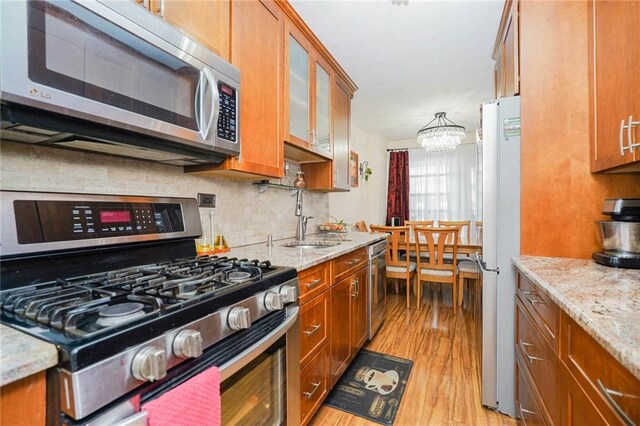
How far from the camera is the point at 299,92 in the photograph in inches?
80.5

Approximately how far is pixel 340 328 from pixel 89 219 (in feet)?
4.65

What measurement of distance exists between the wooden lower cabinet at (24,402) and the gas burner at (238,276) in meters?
0.51

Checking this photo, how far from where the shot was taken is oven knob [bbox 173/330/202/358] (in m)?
0.69

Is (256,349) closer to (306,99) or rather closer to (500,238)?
(500,238)

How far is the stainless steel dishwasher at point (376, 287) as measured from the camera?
8.04 feet

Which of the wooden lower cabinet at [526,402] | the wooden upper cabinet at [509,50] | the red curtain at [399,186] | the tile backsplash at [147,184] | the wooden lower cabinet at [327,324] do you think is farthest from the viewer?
the red curtain at [399,186]

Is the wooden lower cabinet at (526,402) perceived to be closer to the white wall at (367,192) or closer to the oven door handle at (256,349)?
the oven door handle at (256,349)

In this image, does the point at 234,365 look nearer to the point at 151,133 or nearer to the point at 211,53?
the point at 151,133

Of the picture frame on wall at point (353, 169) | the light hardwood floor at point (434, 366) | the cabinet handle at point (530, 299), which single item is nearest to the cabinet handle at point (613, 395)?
the cabinet handle at point (530, 299)

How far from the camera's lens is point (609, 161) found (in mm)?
1287

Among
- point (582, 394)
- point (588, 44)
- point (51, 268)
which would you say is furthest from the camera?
point (588, 44)

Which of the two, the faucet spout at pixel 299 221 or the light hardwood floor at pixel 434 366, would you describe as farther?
the faucet spout at pixel 299 221

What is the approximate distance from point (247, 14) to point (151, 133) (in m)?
0.90

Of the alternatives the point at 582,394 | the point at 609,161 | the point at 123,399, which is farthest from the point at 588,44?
the point at 123,399
